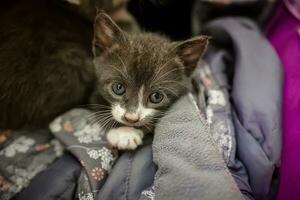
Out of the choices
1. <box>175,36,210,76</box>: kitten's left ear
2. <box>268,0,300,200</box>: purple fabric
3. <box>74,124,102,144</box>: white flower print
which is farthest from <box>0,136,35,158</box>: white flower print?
<box>268,0,300,200</box>: purple fabric

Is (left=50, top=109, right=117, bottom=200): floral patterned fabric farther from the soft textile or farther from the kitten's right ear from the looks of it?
the soft textile

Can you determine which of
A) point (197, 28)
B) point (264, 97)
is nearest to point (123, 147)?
point (264, 97)

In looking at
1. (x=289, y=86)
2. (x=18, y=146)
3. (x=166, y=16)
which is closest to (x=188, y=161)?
(x=289, y=86)

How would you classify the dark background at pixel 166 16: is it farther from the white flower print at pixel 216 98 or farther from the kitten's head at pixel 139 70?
the white flower print at pixel 216 98

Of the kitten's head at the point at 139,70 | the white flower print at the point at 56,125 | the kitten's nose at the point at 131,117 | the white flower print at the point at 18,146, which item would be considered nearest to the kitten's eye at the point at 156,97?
the kitten's head at the point at 139,70

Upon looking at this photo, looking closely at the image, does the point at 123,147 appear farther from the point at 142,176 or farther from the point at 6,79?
the point at 6,79

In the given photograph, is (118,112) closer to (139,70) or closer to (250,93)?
(139,70)
